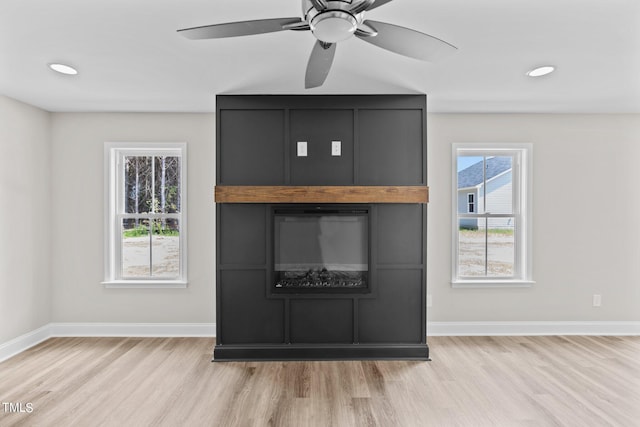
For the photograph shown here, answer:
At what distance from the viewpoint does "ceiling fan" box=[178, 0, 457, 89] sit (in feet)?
5.00

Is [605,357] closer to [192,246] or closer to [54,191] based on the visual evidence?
[192,246]

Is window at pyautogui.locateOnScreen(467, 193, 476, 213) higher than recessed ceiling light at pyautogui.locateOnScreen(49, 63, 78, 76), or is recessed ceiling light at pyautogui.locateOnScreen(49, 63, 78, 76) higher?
recessed ceiling light at pyautogui.locateOnScreen(49, 63, 78, 76)

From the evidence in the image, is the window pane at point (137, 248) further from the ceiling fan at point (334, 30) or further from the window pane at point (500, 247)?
the window pane at point (500, 247)

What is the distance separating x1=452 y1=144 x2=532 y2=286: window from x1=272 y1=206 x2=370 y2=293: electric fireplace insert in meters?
1.38

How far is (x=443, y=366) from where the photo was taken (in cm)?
349

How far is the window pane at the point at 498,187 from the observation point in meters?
4.50

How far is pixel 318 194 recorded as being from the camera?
3.63 meters

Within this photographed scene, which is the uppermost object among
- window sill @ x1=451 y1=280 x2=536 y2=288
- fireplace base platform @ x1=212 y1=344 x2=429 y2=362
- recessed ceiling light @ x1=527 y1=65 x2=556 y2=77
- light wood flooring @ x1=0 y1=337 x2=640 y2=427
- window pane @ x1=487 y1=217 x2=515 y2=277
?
recessed ceiling light @ x1=527 y1=65 x2=556 y2=77

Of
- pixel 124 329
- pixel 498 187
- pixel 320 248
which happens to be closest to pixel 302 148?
pixel 320 248

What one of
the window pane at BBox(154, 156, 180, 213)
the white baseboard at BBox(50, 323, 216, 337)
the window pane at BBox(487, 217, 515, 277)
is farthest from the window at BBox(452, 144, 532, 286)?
the window pane at BBox(154, 156, 180, 213)

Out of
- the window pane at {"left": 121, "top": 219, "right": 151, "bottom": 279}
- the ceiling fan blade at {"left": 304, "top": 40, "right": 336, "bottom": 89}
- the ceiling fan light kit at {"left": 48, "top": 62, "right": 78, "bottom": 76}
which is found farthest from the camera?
the window pane at {"left": 121, "top": 219, "right": 151, "bottom": 279}

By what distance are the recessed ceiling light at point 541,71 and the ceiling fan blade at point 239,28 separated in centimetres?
224

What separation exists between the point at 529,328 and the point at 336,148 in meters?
2.90

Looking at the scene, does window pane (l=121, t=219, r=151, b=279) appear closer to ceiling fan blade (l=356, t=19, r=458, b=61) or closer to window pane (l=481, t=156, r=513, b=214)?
ceiling fan blade (l=356, t=19, r=458, b=61)
